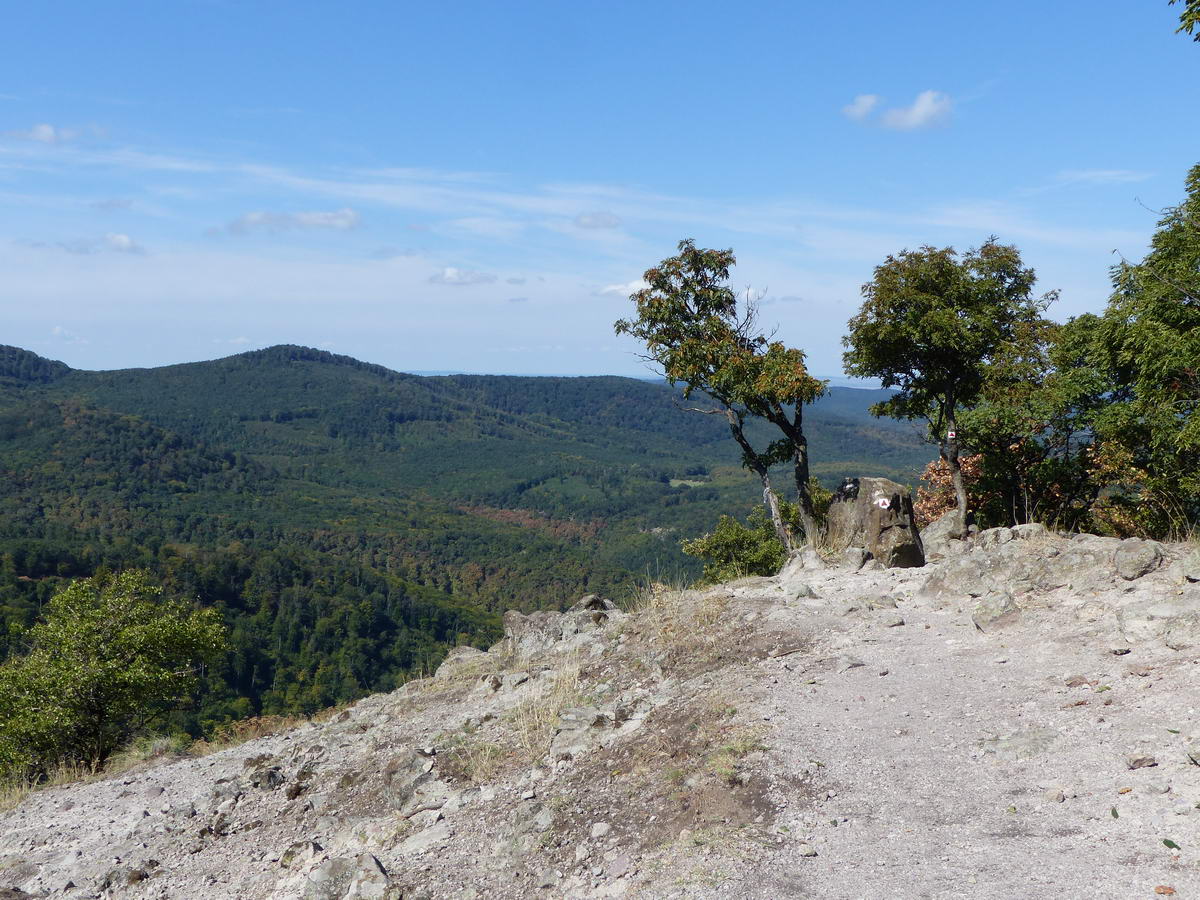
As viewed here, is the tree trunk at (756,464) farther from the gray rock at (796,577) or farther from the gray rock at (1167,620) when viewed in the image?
the gray rock at (1167,620)

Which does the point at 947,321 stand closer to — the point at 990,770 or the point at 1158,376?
the point at 1158,376

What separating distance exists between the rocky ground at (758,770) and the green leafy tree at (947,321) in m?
6.01

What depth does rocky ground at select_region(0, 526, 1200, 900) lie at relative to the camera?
5.64m

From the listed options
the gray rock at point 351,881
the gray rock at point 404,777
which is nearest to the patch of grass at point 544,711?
the gray rock at point 404,777

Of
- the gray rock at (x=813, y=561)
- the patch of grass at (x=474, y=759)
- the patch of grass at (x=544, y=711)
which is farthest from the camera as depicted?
the gray rock at (x=813, y=561)

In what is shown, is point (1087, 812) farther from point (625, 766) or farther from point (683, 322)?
point (683, 322)

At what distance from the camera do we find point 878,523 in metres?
16.3

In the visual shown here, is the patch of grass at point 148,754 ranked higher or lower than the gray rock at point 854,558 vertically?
lower

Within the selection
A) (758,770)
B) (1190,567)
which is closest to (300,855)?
(758,770)

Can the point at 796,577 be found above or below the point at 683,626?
above

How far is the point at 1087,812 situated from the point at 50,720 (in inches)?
832

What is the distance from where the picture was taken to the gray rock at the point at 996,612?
9.84 m

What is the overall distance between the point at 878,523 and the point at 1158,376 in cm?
575

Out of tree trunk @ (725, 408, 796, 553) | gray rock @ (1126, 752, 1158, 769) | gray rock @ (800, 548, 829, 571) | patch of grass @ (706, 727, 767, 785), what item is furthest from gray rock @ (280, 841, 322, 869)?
tree trunk @ (725, 408, 796, 553)
